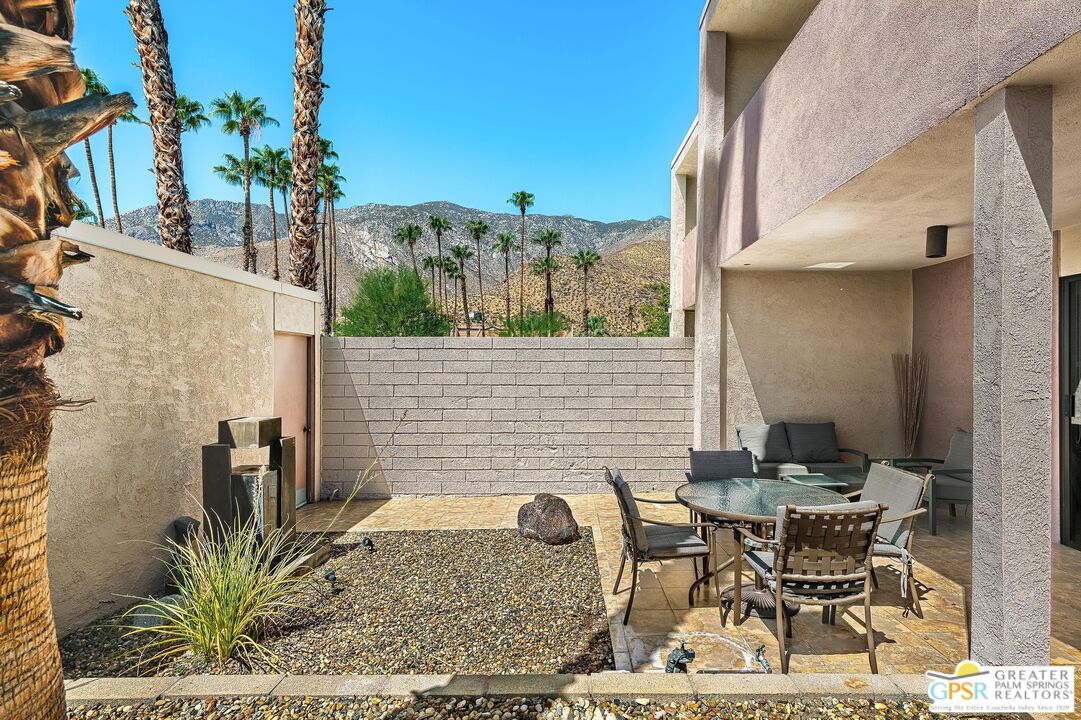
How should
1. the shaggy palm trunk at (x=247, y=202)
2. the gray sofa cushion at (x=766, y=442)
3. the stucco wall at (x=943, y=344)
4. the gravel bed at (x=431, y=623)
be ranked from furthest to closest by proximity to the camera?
the shaggy palm trunk at (x=247, y=202) → the gray sofa cushion at (x=766, y=442) → the stucco wall at (x=943, y=344) → the gravel bed at (x=431, y=623)

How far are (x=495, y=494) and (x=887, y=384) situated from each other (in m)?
4.73

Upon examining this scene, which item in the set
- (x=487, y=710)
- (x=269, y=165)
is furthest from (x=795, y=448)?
(x=269, y=165)

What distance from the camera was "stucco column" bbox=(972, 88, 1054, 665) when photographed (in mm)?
2051

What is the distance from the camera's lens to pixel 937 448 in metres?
5.99

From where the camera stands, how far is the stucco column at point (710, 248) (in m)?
5.92

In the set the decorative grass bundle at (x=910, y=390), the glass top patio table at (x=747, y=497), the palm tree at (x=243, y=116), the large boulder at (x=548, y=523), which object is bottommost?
the large boulder at (x=548, y=523)

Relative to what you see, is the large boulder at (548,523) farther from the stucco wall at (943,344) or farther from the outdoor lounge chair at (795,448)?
the stucco wall at (943,344)

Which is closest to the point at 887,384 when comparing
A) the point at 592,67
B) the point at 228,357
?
the point at 228,357

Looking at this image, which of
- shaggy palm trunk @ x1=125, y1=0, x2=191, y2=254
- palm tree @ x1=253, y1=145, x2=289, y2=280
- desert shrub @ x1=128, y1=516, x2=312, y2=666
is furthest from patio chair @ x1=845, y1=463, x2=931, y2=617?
palm tree @ x1=253, y1=145, x2=289, y2=280

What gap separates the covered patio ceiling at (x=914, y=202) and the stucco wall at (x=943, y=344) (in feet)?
0.87

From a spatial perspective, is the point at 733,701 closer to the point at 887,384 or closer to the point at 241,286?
the point at 241,286

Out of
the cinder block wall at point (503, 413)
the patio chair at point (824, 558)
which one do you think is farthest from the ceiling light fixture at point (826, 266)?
the patio chair at point (824, 558)

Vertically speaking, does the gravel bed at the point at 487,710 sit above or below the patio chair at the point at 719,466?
below

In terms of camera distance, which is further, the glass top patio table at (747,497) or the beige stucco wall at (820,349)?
the beige stucco wall at (820,349)
